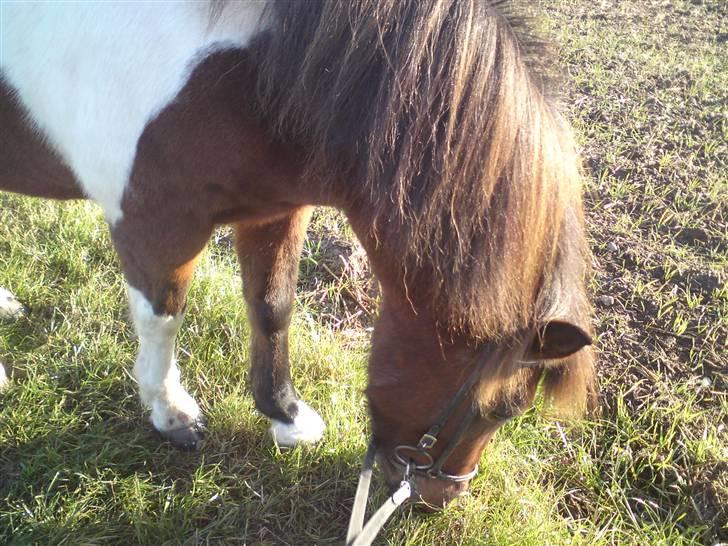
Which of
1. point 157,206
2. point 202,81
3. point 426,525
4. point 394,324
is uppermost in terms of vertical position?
point 202,81

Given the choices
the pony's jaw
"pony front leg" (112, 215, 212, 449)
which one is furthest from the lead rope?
"pony front leg" (112, 215, 212, 449)

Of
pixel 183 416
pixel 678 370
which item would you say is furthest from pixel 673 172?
pixel 183 416

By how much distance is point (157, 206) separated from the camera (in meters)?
1.54

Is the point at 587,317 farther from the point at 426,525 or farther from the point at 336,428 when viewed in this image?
the point at 336,428

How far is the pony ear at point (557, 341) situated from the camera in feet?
3.93

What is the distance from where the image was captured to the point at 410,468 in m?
1.65

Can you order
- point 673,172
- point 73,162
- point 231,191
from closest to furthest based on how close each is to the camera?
point 231,191
point 73,162
point 673,172

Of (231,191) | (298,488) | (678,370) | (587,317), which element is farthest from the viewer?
(678,370)

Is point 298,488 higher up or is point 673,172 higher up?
point 673,172

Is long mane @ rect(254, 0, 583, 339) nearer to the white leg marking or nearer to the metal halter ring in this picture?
the metal halter ring

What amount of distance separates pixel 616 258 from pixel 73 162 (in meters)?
2.41

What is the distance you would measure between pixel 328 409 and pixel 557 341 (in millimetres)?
1298

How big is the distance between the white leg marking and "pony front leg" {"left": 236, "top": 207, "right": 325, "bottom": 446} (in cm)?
28

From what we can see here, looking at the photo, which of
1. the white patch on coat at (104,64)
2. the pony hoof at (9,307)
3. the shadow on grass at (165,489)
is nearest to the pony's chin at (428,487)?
the shadow on grass at (165,489)
